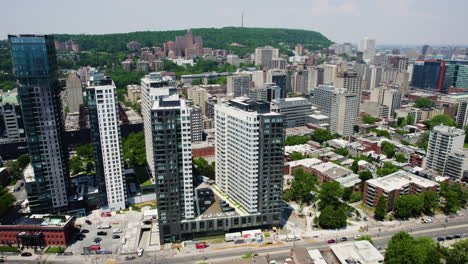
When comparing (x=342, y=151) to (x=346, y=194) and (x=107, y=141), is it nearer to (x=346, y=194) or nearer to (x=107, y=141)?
(x=346, y=194)

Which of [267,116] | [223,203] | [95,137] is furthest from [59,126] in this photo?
[267,116]

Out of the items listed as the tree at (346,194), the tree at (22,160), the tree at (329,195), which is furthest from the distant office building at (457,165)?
the tree at (22,160)

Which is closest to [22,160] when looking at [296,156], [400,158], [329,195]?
[296,156]

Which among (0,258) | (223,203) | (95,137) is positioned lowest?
(0,258)

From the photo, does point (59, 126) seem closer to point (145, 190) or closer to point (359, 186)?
point (145, 190)

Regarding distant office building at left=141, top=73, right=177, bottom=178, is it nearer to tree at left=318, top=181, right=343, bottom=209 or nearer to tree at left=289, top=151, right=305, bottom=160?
tree at left=318, top=181, right=343, bottom=209
